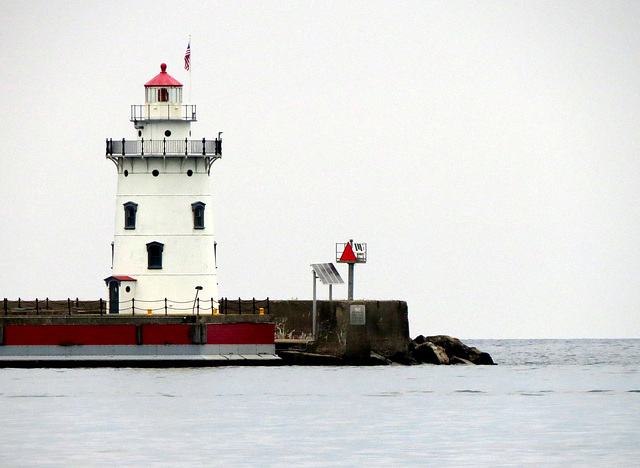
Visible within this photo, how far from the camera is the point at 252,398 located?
45.5m

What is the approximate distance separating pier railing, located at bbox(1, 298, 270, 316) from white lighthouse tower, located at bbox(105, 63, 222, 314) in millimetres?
48

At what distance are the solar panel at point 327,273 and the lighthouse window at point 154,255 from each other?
5.44 metres

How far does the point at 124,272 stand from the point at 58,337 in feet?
12.0

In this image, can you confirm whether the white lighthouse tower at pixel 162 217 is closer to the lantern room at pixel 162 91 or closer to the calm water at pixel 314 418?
the lantern room at pixel 162 91

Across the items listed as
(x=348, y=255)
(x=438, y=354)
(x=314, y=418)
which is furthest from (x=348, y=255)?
(x=314, y=418)

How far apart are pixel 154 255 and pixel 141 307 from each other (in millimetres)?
1813

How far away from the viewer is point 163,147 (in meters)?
56.9

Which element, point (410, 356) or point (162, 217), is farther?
point (410, 356)

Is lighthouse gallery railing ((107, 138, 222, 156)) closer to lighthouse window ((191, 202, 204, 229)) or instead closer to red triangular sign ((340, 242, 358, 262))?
lighthouse window ((191, 202, 204, 229))

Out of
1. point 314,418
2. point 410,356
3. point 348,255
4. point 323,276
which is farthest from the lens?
point 410,356

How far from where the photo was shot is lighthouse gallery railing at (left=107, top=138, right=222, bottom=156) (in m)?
56.8

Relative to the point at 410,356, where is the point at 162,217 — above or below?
above

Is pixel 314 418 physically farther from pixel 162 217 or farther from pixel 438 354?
pixel 438 354

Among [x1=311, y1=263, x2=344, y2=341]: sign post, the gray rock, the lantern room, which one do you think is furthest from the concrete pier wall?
the lantern room
